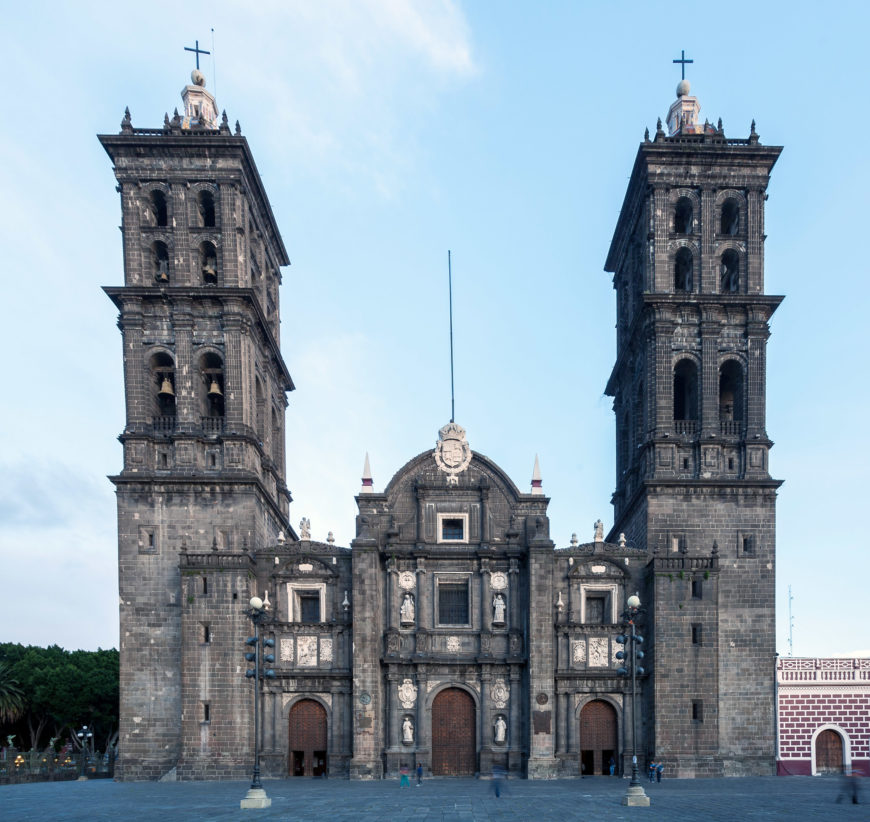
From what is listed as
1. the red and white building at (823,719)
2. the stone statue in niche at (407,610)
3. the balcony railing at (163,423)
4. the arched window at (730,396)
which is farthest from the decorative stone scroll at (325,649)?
the arched window at (730,396)

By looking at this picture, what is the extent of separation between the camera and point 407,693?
4512cm

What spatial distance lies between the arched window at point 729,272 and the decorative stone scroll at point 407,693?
90.3 feet

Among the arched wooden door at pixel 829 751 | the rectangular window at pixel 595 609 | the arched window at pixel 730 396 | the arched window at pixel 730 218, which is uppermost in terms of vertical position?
the arched window at pixel 730 218

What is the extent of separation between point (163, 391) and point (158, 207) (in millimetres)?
10821

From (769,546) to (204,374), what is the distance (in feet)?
104

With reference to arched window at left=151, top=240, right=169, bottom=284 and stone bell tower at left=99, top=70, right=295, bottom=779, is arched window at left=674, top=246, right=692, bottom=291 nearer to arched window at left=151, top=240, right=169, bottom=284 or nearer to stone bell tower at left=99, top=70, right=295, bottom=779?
stone bell tower at left=99, top=70, right=295, bottom=779

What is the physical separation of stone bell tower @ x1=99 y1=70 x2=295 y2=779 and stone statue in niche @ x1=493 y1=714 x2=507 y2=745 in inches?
508

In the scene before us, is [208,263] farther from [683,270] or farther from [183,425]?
[683,270]

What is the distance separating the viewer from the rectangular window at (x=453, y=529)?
155ft

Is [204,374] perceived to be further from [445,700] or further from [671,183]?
[671,183]

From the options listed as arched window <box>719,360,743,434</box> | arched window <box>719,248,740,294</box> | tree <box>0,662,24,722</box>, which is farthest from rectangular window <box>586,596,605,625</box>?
tree <box>0,662,24,722</box>

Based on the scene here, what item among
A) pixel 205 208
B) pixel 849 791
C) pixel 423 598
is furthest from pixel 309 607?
pixel 849 791

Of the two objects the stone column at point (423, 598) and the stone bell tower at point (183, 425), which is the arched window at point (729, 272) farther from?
the stone bell tower at point (183, 425)

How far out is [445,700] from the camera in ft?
149
